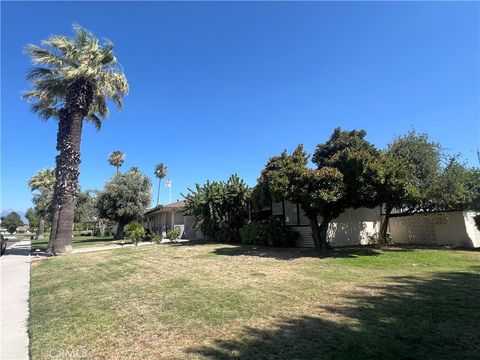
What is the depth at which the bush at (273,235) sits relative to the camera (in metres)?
18.2

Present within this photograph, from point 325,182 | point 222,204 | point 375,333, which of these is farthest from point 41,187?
point 375,333

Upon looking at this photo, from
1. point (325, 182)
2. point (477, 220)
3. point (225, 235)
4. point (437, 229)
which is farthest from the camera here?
point (225, 235)

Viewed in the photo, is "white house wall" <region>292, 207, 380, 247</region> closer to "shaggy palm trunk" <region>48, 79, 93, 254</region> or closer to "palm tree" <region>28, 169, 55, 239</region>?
"shaggy palm trunk" <region>48, 79, 93, 254</region>

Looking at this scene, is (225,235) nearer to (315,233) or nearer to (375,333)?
(315,233)

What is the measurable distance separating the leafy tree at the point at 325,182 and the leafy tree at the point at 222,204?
5.97 meters

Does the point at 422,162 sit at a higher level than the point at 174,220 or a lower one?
higher

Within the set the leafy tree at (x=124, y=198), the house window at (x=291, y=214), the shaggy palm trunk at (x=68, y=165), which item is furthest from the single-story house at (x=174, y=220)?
the shaggy palm trunk at (x=68, y=165)

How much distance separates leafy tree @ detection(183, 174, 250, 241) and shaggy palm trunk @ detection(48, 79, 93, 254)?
695 cm

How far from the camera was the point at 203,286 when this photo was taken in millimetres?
8266

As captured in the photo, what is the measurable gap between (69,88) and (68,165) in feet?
13.7

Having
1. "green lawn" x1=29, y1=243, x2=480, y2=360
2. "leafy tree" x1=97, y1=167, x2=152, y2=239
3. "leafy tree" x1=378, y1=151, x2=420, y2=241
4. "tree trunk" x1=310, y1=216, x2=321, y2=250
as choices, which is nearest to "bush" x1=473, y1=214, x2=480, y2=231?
"leafy tree" x1=378, y1=151, x2=420, y2=241

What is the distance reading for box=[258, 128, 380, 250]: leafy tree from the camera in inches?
504

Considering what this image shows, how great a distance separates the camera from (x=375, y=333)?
478 centimetres

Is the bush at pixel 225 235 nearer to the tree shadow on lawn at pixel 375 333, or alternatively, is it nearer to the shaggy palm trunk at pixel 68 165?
the shaggy palm trunk at pixel 68 165
